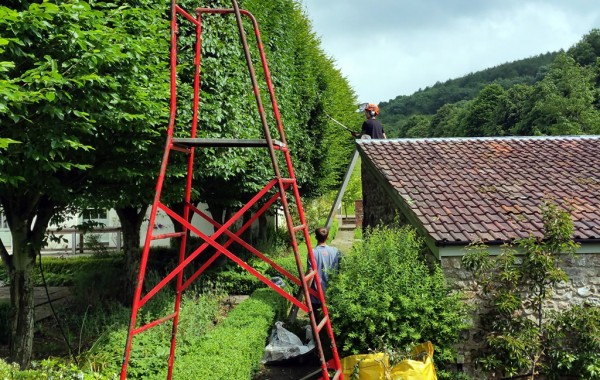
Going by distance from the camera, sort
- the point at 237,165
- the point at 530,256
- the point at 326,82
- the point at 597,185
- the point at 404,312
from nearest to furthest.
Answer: the point at 404,312, the point at 530,256, the point at 597,185, the point at 237,165, the point at 326,82

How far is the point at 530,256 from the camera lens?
6.84 metres

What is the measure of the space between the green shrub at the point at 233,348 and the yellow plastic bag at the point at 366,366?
4.59 ft

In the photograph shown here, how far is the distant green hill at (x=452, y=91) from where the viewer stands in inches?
3654

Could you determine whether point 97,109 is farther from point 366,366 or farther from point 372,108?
point 372,108

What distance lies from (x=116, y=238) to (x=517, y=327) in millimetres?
19844

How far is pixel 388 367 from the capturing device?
5598mm

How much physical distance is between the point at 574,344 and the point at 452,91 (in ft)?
326

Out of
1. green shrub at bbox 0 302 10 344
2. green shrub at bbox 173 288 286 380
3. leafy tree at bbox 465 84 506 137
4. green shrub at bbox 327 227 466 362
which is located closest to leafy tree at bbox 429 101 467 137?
leafy tree at bbox 465 84 506 137

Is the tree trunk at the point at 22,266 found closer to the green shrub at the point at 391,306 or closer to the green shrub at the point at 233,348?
the green shrub at the point at 233,348

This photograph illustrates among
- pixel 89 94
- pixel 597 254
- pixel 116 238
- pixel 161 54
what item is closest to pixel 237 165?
pixel 161 54

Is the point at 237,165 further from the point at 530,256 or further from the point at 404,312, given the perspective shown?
the point at 530,256

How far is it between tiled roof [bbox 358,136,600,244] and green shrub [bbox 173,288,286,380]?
3.24 metres

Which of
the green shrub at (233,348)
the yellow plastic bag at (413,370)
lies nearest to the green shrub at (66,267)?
the green shrub at (233,348)

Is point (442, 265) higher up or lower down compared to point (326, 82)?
lower down
